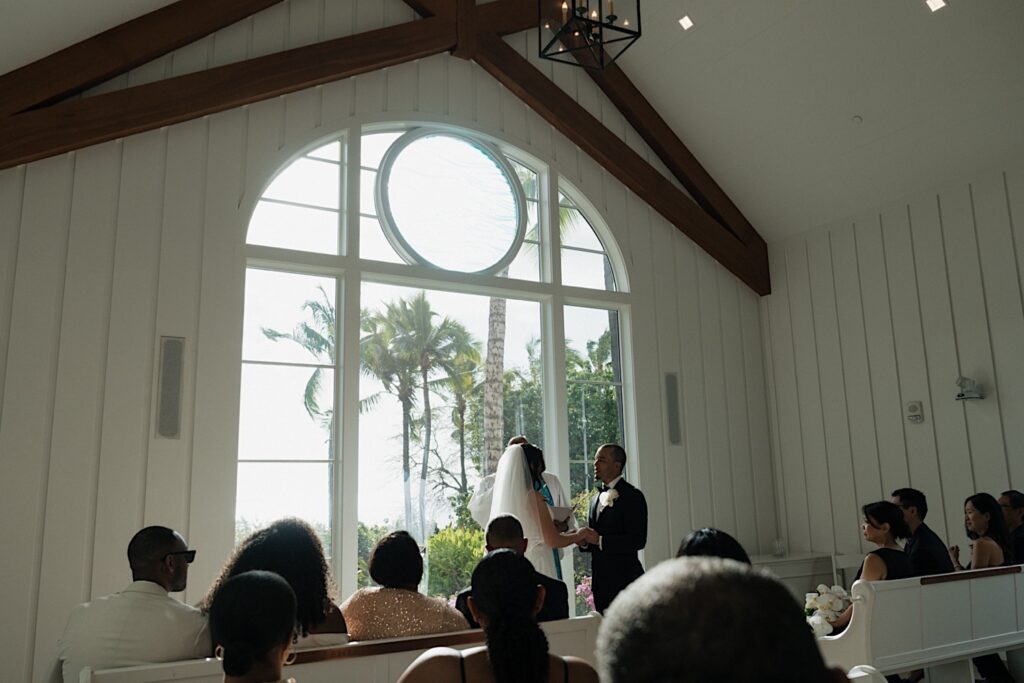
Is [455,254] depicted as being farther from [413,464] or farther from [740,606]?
[740,606]

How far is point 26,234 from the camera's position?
17.3 feet

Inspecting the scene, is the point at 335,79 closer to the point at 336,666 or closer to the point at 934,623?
the point at 336,666

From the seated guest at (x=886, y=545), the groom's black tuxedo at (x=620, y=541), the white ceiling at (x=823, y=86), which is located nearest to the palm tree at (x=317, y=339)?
the groom's black tuxedo at (x=620, y=541)

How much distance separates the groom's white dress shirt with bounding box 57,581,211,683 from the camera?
2.89 m

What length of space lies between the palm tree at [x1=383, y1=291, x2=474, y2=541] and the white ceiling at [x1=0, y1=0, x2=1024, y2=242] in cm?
263

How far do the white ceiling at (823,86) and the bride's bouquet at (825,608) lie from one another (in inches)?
161

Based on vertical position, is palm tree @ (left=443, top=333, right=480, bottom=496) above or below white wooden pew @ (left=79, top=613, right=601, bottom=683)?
above

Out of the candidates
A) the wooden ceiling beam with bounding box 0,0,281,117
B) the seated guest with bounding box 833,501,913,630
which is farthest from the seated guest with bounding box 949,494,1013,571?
the wooden ceiling beam with bounding box 0,0,281,117

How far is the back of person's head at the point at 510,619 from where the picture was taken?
6.52ft

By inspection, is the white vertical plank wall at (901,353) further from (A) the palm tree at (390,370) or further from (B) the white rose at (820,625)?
(A) the palm tree at (390,370)

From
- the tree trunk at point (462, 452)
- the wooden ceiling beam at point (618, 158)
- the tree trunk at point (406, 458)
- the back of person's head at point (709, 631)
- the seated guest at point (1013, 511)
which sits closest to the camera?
the back of person's head at point (709, 631)

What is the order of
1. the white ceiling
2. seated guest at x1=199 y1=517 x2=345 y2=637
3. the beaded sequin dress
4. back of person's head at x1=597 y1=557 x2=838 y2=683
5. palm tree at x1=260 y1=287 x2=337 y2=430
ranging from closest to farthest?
back of person's head at x1=597 y1=557 x2=838 y2=683, seated guest at x1=199 y1=517 x2=345 y2=637, the beaded sequin dress, the white ceiling, palm tree at x1=260 y1=287 x2=337 y2=430

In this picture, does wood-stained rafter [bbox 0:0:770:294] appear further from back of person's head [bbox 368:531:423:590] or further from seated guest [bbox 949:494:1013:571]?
back of person's head [bbox 368:531:423:590]

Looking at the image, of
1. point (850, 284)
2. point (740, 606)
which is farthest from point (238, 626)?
point (850, 284)
